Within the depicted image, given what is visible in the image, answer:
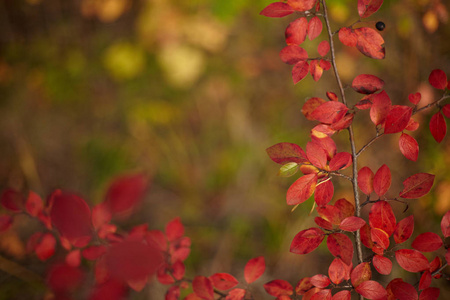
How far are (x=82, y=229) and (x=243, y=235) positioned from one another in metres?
0.86

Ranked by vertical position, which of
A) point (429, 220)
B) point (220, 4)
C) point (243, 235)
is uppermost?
point (220, 4)

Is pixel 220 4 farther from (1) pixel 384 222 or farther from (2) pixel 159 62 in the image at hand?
(1) pixel 384 222

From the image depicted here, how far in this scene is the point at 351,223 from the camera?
0.37 metres

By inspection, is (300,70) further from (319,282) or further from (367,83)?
(319,282)

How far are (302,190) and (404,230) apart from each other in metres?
0.14

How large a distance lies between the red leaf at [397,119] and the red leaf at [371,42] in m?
0.07

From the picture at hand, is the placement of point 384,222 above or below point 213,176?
above

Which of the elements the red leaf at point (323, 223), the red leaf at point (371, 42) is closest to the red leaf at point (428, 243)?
the red leaf at point (323, 223)

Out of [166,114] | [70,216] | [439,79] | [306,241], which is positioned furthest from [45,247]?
[166,114]

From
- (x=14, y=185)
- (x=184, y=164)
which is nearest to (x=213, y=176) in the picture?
(x=184, y=164)

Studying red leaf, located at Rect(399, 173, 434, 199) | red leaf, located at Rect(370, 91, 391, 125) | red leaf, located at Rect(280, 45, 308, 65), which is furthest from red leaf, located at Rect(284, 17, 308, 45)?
red leaf, located at Rect(399, 173, 434, 199)

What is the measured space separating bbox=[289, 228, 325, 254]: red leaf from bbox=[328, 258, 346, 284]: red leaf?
4 cm

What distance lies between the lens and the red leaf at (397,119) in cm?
36

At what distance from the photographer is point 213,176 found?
1456 mm
